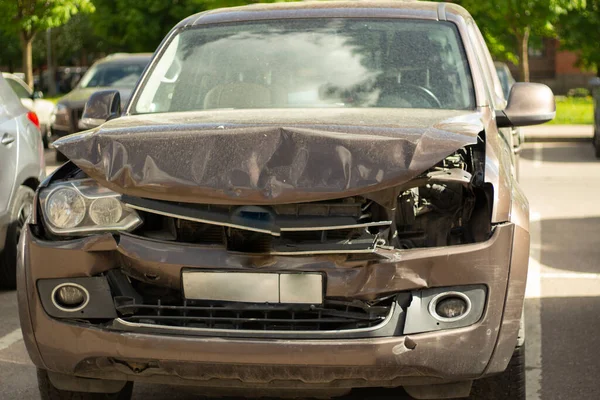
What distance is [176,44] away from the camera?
241 inches

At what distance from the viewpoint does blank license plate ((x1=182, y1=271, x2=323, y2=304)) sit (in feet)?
13.8

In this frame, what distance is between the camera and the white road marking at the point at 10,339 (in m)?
6.54

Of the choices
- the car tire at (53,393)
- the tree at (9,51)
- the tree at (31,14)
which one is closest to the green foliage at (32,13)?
the tree at (31,14)

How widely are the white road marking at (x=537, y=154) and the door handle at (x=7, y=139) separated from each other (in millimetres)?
11199

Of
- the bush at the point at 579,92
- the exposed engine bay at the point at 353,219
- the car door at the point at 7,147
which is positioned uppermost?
the exposed engine bay at the point at 353,219

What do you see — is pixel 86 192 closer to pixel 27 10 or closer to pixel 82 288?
pixel 82 288

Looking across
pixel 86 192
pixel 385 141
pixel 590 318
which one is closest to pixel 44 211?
pixel 86 192

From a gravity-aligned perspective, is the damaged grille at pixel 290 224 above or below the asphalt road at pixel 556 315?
above

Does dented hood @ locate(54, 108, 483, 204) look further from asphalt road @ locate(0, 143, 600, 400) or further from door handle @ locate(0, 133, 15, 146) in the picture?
door handle @ locate(0, 133, 15, 146)

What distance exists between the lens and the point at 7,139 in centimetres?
787

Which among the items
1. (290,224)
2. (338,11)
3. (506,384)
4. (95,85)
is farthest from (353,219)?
(95,85)

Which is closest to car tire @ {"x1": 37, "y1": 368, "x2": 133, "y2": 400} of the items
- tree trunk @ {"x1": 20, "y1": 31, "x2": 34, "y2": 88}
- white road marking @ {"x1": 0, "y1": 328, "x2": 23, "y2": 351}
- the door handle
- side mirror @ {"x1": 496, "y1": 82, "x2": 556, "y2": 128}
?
white road marking @ {"x1": 0, "y1": 328, "x2": 23, "y2": 351}

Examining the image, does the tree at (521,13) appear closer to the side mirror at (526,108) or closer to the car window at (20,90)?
the car window at (20,90)

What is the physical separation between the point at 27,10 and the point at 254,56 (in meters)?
24.6
